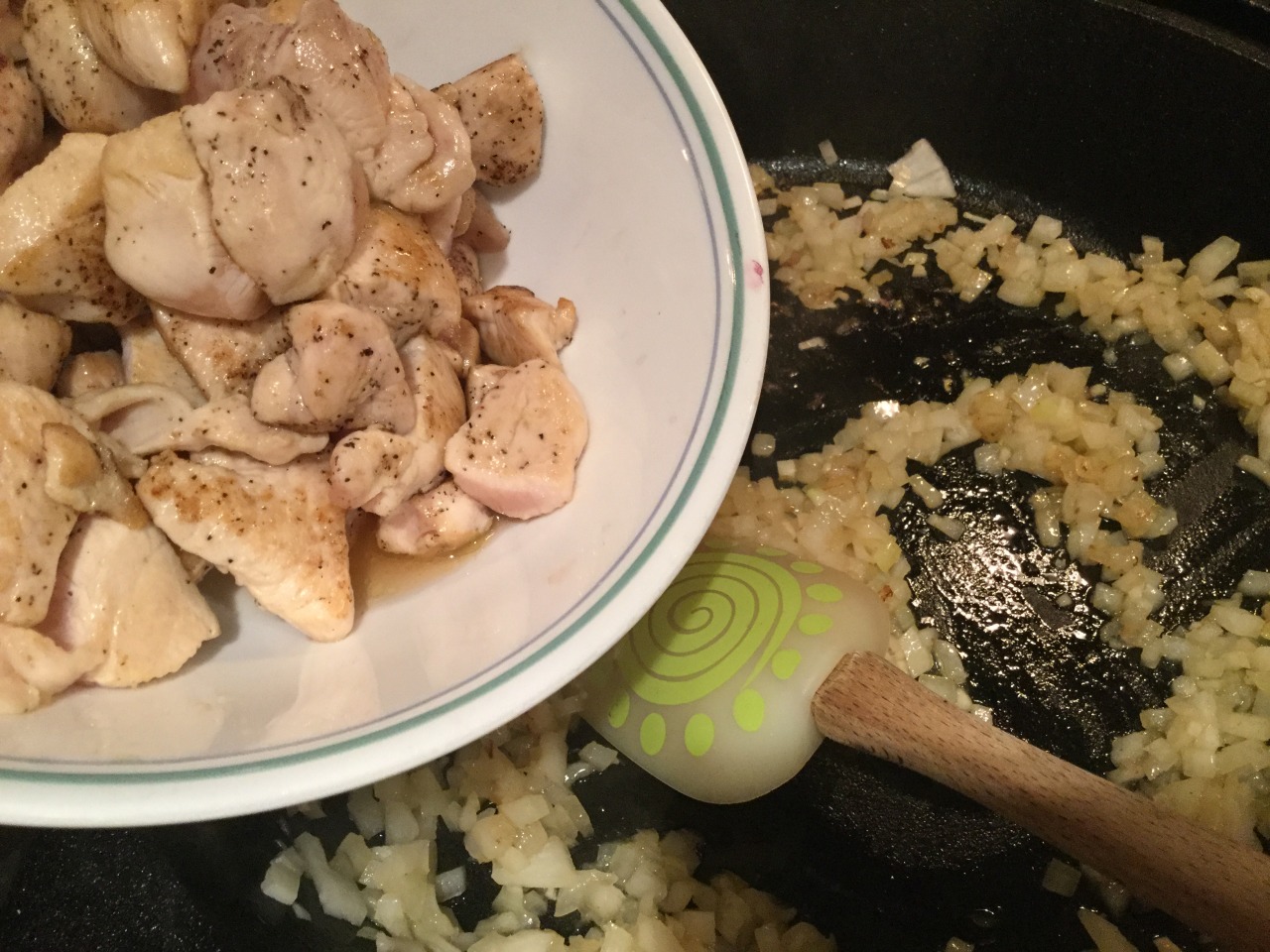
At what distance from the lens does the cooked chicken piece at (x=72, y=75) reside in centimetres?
128

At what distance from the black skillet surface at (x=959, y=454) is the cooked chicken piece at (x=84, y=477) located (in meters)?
0.68

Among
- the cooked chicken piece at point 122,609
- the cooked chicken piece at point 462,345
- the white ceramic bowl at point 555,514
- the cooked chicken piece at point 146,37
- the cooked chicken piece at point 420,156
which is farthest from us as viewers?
the cooked chicken piece at point 462,345

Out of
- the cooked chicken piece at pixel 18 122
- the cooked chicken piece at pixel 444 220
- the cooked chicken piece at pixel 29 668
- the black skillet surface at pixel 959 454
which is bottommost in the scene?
the black skillet surface at pixel 959 454

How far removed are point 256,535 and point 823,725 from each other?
0.83 meters

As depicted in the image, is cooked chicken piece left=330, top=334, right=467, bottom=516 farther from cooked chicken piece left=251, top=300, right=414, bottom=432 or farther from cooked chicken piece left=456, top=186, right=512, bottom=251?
cooked chicken piece left=456, top=186, right=512, bottom=251

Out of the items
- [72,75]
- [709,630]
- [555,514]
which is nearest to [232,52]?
[72,75]

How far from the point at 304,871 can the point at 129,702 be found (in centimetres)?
58

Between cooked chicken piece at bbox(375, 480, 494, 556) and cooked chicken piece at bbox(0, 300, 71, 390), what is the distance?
1.55 ft

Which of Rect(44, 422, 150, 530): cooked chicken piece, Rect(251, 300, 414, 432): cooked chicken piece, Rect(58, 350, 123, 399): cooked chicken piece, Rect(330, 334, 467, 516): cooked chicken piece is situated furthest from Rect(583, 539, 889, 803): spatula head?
Rect(58, 350, 123, 399): cooked chicken piece

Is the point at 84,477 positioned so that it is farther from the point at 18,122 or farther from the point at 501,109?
Answer: the point at 501,109

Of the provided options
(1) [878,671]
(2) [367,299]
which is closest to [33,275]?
(2) [367,299]

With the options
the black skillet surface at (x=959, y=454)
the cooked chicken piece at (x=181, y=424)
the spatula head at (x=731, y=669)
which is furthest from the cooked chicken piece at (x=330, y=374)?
the black skillet surface at (x=959, y=454)

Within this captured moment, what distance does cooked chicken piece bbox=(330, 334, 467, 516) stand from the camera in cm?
127

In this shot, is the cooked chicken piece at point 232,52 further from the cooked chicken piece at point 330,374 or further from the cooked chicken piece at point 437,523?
the cooked chicken piece at point 437,523
